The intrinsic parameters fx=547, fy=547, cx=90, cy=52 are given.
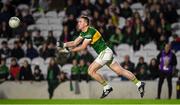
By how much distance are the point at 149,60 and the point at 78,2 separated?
4.18 m

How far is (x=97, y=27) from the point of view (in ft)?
67.7

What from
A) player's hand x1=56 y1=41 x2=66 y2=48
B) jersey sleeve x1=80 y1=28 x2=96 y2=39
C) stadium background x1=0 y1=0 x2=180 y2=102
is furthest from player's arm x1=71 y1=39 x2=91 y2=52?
stadium background x1=0 y1=0 x2=180 y2=102

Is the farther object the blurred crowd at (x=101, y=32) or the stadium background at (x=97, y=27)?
the stadium background at (x=97, y=27)

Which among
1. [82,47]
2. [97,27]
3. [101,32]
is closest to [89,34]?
[82,47]

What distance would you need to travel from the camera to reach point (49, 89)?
1916 centimetres

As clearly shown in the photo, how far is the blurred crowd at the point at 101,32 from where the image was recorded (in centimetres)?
1942

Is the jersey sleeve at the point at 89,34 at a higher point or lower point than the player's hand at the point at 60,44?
higher

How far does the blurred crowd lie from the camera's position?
1942 cm

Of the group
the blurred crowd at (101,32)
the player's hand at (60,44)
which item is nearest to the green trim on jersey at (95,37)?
the player's hand at (60,44)

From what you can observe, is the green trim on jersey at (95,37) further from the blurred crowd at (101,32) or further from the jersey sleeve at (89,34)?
the blurred crowd at (101,32)

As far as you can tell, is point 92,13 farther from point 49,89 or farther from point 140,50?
point 49,89

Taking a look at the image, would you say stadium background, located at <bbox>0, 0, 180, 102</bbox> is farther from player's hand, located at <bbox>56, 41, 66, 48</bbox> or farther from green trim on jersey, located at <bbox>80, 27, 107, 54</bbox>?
player's hand, located at <bbox>56, 41, 66, 48</bbox>

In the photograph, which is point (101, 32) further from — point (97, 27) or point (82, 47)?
point (82, 47)

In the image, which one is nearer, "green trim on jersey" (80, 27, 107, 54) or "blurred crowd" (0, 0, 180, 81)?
"green trim on jersey" (80, 27, 107, 54)
